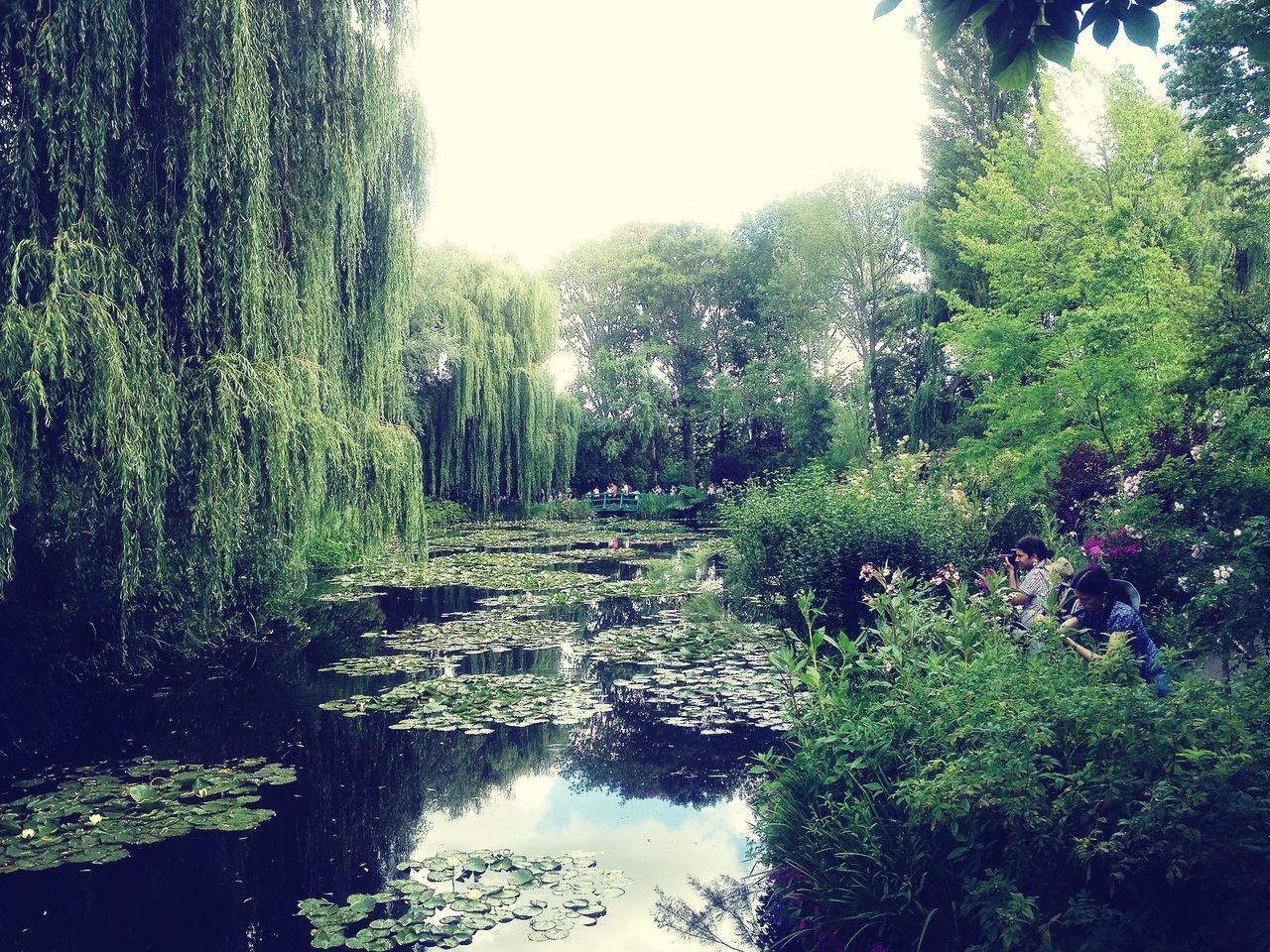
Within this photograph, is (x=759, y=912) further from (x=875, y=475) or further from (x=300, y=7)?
(x=875, y=475)

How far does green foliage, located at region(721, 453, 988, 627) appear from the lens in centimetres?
880

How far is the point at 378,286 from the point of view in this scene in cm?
891

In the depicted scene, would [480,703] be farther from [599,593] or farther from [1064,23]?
[1064,23]

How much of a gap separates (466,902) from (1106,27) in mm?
4569

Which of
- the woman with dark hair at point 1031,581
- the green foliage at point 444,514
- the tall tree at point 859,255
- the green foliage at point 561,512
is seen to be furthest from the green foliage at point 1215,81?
the green foliage at point 561,512

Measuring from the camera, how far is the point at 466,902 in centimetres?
423

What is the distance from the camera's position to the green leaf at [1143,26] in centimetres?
257

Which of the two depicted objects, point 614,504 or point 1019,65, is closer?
point 1019,65

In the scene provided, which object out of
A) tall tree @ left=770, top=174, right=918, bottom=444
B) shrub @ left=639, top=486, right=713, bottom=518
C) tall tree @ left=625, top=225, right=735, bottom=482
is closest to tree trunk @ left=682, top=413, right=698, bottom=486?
tall tree @ left=625, top=225, right=735, bottom=482

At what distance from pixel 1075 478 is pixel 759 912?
818 centimetres

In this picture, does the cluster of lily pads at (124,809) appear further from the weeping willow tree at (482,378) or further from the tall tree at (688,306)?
the tall tree at (688,306)

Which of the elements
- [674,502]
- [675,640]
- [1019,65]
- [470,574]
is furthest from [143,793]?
[674,502]

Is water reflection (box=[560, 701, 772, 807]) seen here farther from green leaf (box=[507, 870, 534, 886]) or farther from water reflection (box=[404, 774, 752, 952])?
green leaf (box=[507, 870, 534, 886])

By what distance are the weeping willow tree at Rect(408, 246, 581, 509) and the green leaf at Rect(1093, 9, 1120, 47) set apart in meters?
20.0
